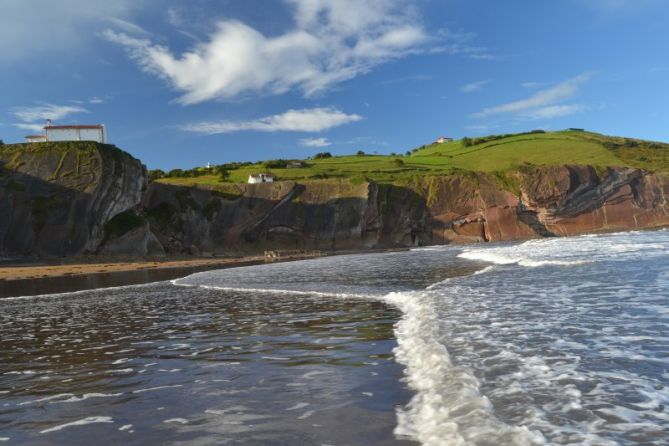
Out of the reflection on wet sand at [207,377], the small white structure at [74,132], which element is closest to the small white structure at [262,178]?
the small white structure at [74,132]

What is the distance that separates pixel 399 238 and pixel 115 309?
59398mm

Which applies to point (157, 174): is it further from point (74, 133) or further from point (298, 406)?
point (298, 406)

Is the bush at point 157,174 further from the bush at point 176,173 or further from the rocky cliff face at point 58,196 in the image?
the rocky cliff face at point 58,196

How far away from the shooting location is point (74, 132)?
192 ft

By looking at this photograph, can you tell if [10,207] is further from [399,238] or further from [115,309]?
[399,238]

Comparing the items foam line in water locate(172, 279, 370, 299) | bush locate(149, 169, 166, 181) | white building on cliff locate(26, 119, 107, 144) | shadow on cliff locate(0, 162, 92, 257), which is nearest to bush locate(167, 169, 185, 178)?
bush locate(149, 169, 166, 181)

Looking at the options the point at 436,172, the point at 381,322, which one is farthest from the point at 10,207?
the point at 436,172

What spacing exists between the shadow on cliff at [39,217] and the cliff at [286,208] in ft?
0.30

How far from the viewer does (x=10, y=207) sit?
46312 millimetres

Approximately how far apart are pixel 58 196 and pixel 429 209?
4971 cm

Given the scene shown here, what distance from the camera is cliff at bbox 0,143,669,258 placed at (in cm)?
4809

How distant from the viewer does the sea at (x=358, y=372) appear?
5.25 meters

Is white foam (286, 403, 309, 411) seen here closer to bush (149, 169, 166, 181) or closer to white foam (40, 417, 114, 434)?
white foam (40, 417, 114, 434)

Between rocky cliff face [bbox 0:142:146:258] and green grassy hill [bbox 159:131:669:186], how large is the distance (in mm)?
24382
